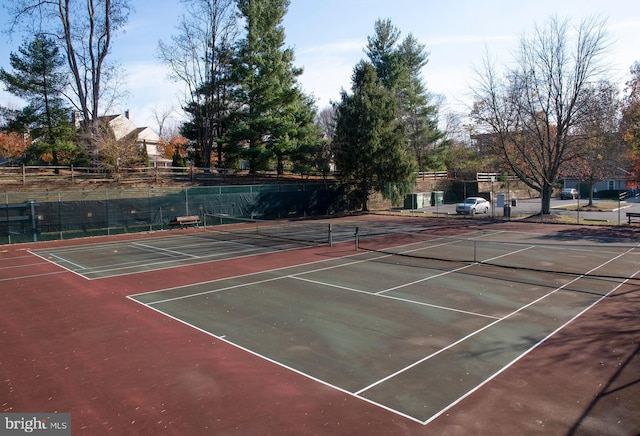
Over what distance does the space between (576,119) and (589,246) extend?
15.2 metres

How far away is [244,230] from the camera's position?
3219cm

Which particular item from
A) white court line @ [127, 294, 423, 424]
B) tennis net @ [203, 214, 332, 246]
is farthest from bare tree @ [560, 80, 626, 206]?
white court line @ [127, 294, 423, 424]

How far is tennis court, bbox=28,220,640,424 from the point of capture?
8.38m

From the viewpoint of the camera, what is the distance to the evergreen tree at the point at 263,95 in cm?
4478

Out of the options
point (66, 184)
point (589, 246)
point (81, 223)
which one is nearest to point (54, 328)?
point (81, 223)

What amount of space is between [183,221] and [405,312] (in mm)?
23981

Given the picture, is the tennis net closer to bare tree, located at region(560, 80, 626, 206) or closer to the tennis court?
the tennis court

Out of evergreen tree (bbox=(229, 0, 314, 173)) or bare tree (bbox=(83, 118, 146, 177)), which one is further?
evergreen tree (bbox=(229, 0, 314, 173))

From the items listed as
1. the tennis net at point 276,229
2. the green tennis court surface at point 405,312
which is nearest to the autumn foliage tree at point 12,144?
the tennis net at point 276,229

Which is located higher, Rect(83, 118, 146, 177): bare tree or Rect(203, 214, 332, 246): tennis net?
Rect(83, 118, 146, 177): bare tree
